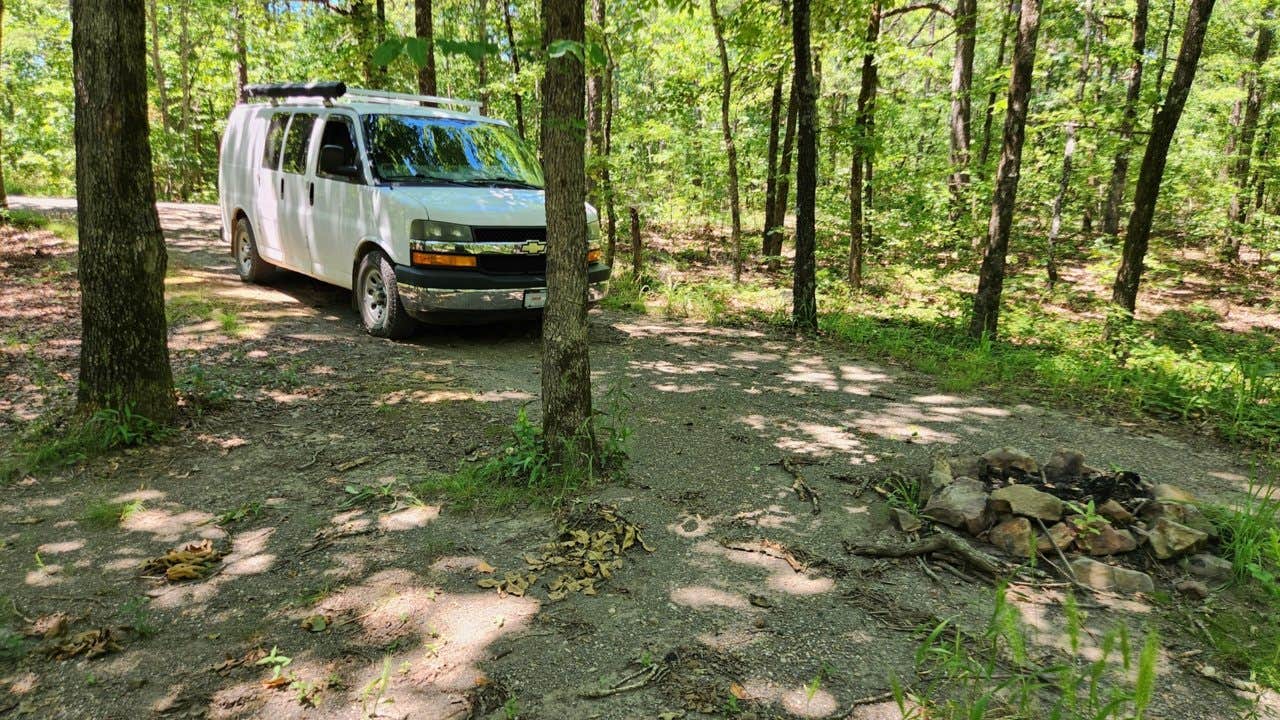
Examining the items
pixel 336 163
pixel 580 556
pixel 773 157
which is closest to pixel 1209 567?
pixel 580 556

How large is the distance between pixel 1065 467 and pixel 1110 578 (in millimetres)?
1000

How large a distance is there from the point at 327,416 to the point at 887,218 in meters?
11.4

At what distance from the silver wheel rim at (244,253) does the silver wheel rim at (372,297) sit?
3.07m

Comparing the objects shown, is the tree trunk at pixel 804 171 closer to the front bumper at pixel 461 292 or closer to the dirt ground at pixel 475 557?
the dirt ground at pixel 475 557

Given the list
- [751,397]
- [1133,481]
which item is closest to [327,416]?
[751,397]

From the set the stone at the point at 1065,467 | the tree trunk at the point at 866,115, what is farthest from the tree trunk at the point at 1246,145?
the stone at the point at 1065,467

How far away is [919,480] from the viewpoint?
4.17 metres

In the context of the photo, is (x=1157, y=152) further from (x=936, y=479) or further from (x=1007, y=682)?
(x=1007, y=682)

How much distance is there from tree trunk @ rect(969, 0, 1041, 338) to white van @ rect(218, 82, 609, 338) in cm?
470

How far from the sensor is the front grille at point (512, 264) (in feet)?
21.8

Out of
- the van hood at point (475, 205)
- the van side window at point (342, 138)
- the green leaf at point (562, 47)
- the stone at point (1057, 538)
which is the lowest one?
the stone at point (1057, 538)

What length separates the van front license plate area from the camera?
6750mm

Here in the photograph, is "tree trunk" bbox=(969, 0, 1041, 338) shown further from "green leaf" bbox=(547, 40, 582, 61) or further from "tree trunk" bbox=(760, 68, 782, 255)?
"green leaf" bbox=(547, 40, 582, 61)

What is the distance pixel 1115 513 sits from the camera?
355 centimetres
